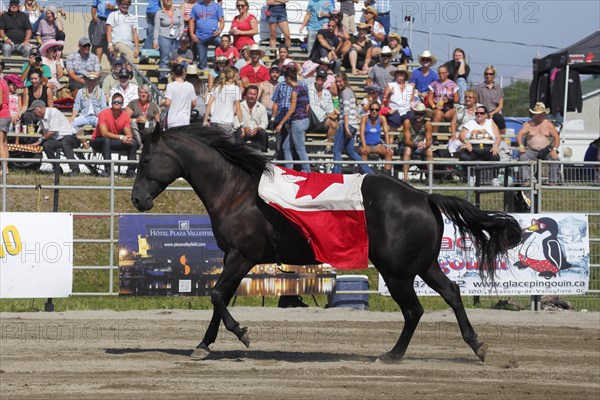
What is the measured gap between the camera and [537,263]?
47.9 feet

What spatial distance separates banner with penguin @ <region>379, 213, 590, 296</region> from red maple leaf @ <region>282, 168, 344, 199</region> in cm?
459

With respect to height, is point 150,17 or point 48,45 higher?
→ point 150,17

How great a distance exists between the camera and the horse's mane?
10148 millimetres

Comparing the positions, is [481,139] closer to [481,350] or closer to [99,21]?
[99,21]

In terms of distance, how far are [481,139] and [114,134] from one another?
20.4 ft

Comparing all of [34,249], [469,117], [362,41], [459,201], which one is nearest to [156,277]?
[34,249]

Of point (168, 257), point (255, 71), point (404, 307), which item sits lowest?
point (404, 307)

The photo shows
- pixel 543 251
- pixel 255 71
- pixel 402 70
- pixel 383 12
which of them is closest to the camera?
pixel 543 251

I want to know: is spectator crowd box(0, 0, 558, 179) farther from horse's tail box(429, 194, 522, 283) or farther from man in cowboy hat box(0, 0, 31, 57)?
horse's tail box(429, 194, 522, 283)

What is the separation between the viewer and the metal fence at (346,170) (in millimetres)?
14656

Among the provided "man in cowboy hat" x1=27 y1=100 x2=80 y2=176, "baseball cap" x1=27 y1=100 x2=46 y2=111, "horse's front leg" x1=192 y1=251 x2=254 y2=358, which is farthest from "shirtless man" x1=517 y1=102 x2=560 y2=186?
"horse's front leg" x1=192 y1=251 x2=254 y2=358

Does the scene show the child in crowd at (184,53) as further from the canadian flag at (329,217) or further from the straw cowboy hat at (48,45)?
the canadian flag at (329,217)

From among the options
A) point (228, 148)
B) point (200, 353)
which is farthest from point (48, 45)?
point (200, 353)

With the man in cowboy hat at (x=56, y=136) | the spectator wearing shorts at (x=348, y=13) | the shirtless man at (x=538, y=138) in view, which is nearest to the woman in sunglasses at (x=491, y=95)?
the shirtless man at (x=538, y=138)
